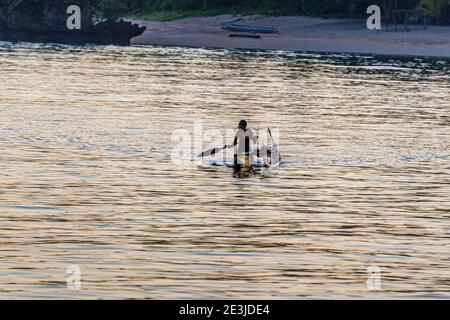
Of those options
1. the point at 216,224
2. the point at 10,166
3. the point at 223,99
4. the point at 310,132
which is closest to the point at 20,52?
the point at 223,99

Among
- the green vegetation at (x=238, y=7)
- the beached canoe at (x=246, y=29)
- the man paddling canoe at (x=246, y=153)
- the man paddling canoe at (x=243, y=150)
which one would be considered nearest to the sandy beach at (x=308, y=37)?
the beached canoe at (x=246, y=29)

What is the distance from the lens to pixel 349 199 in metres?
30.6

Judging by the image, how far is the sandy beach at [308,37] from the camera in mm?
118375

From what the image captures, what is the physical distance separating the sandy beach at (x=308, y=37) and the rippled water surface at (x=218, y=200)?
2120 inches

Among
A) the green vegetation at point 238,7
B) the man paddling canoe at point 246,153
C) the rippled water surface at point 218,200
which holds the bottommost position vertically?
the rippled water surface at point 218,200

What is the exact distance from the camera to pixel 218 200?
98.8 ft

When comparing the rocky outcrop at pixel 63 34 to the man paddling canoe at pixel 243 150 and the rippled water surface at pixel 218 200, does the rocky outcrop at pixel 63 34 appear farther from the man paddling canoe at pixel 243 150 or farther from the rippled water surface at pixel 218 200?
the man paddling canoe at pixel 243 150

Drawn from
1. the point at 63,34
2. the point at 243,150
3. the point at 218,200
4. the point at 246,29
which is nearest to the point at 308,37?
the point at 246,29

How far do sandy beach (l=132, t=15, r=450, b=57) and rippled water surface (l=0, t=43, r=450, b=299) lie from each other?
5384 cm

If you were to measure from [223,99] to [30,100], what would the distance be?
34.5ft

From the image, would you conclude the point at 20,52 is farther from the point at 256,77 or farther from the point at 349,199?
the point at 349,199

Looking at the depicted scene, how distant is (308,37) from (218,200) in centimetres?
9627

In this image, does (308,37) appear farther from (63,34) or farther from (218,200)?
(218,200)

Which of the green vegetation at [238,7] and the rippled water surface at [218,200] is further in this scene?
the green vegetation at [238,7]
